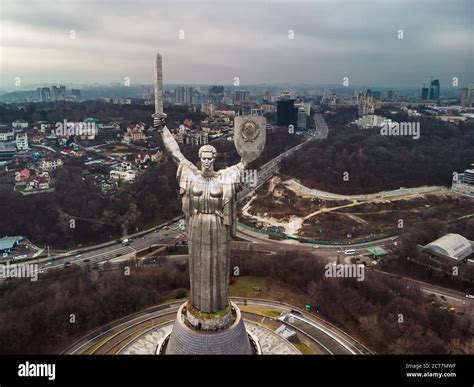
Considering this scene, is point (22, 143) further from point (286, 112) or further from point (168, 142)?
point (168, 142)

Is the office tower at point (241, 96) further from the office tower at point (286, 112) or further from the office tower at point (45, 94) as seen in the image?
the office tower at point (45, 94)

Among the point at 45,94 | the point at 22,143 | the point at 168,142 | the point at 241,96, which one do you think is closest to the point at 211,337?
the point at 168,142

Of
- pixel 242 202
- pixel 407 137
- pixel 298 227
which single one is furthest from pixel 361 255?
pixel 407 137

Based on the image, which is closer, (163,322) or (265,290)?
(163,322)

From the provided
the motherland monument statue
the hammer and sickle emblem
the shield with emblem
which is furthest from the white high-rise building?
the hammer and sickle emblem

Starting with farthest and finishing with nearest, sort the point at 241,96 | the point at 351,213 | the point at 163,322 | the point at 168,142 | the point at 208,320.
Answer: the point at 241,96
the point at 351,213
the point at 163,322
the point at 168,142
the point at 208,320

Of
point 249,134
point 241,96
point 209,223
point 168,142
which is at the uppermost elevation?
point 241,96

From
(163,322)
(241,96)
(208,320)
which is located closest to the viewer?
(208,320)
